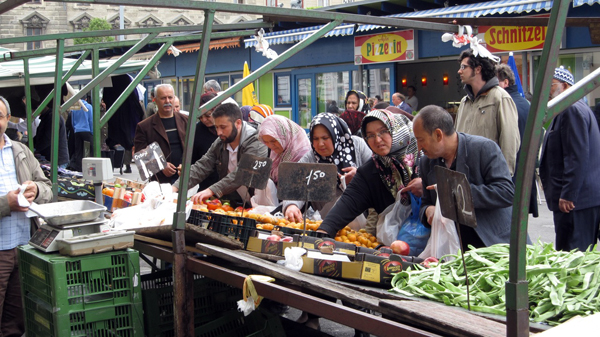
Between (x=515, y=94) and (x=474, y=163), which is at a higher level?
(x=515, y=94)

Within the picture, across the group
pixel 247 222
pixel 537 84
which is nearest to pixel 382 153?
pixel 247 222

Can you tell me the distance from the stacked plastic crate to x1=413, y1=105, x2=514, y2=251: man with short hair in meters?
1.73

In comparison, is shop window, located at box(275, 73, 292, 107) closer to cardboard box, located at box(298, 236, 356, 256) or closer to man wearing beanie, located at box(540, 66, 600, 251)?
man wearing beanie, located at box(540, 66, 600, 251)

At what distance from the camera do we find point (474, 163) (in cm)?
344

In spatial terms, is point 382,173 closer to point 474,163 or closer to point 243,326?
point 474,163

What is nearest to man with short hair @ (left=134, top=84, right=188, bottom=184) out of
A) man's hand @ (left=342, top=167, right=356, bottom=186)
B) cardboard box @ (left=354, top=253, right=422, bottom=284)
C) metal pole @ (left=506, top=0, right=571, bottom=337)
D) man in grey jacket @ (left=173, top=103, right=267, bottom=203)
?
man in grey jacket @ (left=173, top=103, right=267, bottom=203)

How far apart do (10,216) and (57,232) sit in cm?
90

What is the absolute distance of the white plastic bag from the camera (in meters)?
5.21

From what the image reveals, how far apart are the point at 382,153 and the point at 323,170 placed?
49cm

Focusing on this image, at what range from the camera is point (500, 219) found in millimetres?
3447

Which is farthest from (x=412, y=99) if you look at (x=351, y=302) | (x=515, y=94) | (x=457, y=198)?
(x=351, y=302)

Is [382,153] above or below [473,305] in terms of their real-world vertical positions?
above

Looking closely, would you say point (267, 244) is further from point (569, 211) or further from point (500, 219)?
point (569, 211)

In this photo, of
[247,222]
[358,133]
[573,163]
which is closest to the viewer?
[247,222]
